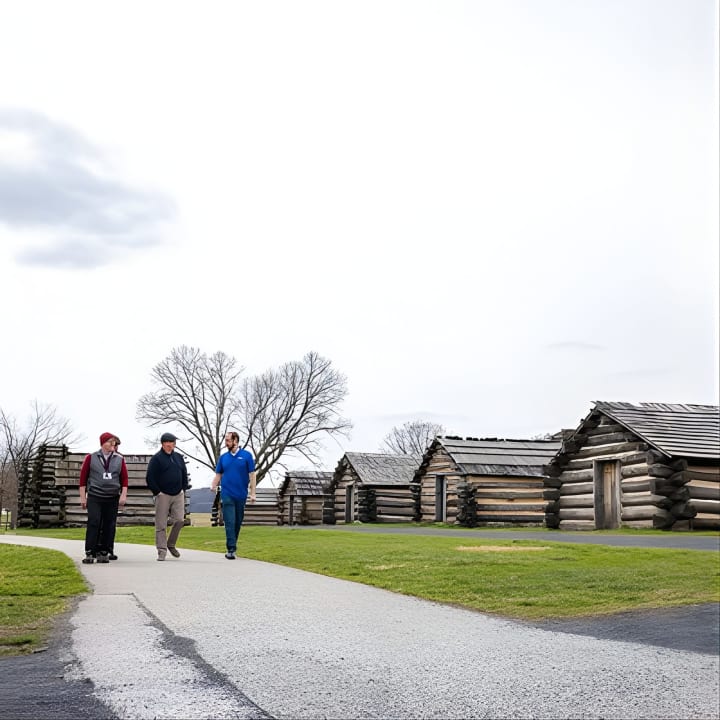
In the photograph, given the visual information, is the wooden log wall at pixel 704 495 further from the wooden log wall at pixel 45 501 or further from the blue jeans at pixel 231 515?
the wooden log wall at pixel 45 501

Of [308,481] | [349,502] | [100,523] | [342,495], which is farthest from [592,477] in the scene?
[308,481]

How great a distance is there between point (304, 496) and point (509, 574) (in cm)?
4571

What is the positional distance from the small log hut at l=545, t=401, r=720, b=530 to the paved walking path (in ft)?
56.7

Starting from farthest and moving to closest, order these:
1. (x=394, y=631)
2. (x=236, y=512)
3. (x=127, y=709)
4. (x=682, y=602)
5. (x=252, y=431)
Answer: (x=252, y=431)
(x=236, y=512)
(x=682, y=602)
(x=394, y=631)
(x=127, y=709)

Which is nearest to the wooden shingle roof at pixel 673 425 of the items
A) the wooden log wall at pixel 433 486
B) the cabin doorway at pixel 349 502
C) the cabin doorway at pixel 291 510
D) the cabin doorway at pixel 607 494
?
the cabin doorway at pixel 607 494

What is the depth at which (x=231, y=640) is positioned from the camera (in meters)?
6.82

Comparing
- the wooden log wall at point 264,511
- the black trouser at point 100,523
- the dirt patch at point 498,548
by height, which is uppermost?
the black trouser at point 100,523

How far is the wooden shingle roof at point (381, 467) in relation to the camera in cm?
4872

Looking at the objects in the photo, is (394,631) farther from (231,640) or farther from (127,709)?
(127,709)

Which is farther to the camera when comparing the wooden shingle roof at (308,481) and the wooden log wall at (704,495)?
the wooden shingle roof at (308,481)

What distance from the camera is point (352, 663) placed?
6293mm

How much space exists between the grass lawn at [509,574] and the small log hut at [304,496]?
129ft

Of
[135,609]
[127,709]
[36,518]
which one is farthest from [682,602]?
[36,518]

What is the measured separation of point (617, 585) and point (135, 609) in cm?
578
